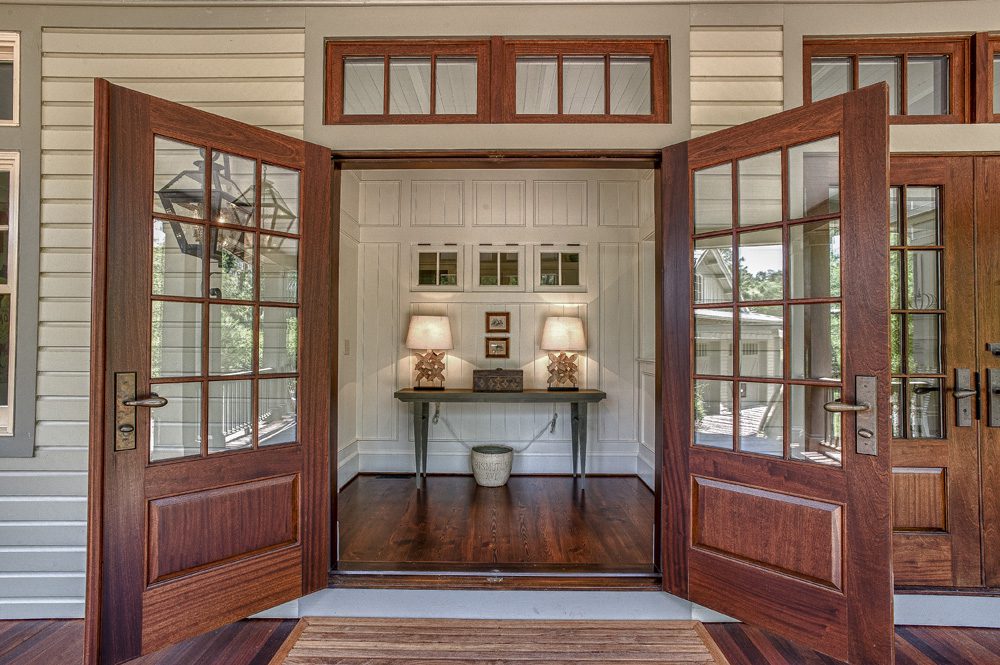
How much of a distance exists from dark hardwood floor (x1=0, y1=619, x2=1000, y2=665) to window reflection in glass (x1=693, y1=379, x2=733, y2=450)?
855 millimetres

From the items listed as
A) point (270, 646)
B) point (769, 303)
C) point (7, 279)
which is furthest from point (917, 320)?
point (7, 279)

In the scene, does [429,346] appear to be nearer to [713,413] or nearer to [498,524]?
[498,524]

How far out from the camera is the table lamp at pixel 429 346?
13.3 ft

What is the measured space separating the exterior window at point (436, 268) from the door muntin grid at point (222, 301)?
213 cm

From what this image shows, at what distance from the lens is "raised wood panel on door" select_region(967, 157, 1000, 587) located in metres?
2.25

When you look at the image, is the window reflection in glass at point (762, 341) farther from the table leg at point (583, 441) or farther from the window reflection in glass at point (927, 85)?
the table leg at point (583, 441)

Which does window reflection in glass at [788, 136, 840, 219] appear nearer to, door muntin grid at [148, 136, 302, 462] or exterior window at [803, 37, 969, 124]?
exterior window at [803, 37, 969, 124]

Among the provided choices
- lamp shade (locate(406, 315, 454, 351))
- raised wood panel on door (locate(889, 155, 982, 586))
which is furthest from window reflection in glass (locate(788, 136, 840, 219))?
lamp shade (locate(406, 315, 454, 351))

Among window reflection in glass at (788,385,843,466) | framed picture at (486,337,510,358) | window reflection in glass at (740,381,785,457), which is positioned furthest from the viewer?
framed picture at (486,337,510,358)

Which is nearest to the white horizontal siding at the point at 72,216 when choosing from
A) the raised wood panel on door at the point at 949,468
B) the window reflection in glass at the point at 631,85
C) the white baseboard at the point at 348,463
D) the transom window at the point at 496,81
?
the transom window at the point at 496,81

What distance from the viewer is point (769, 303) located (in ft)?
6.55

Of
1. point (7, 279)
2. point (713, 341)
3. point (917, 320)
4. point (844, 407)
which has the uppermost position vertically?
point (7, 279)

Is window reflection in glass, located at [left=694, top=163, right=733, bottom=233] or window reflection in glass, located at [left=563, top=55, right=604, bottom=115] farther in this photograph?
window reflection in glass, located at [left=563, top=55, right=604, bottom=115]

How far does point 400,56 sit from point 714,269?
1.79 meters
